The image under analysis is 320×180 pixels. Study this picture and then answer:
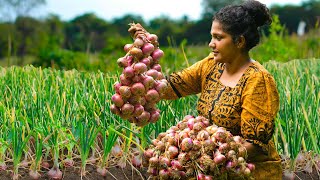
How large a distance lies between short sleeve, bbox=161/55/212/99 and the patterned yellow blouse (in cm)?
5

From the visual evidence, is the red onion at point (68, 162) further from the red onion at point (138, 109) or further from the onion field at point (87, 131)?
the red onion at point (138, 109)

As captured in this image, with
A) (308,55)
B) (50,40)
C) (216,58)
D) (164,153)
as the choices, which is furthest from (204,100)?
(50,40)

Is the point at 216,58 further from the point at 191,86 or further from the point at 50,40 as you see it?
the point at 50,40

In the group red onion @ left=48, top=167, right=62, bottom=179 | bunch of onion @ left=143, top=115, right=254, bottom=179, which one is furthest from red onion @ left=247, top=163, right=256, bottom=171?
red onion @ left=48, top=167, right=62, bottom=179

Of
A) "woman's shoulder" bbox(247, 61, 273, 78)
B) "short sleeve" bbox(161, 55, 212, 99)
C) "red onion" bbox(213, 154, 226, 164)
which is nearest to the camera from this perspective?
"red onion" bbox(213, 154, 226, 164)

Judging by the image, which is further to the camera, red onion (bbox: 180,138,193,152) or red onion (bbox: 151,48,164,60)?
red onion (bbox: 151,48,164,60)

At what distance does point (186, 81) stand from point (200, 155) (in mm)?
612

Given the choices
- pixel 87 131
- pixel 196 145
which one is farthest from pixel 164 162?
pixel 87 131

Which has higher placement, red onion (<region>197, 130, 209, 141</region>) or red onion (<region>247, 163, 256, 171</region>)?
red onion (<region>197, 130, 209, 141</region>)

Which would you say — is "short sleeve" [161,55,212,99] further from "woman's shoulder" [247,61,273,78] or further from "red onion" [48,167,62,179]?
"red onion" [48,167,62,179]

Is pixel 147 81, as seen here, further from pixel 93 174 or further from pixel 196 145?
pixel 93 174

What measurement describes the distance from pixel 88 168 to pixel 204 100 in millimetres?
800

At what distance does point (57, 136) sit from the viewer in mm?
3162

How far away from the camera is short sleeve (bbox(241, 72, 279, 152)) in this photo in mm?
2699
